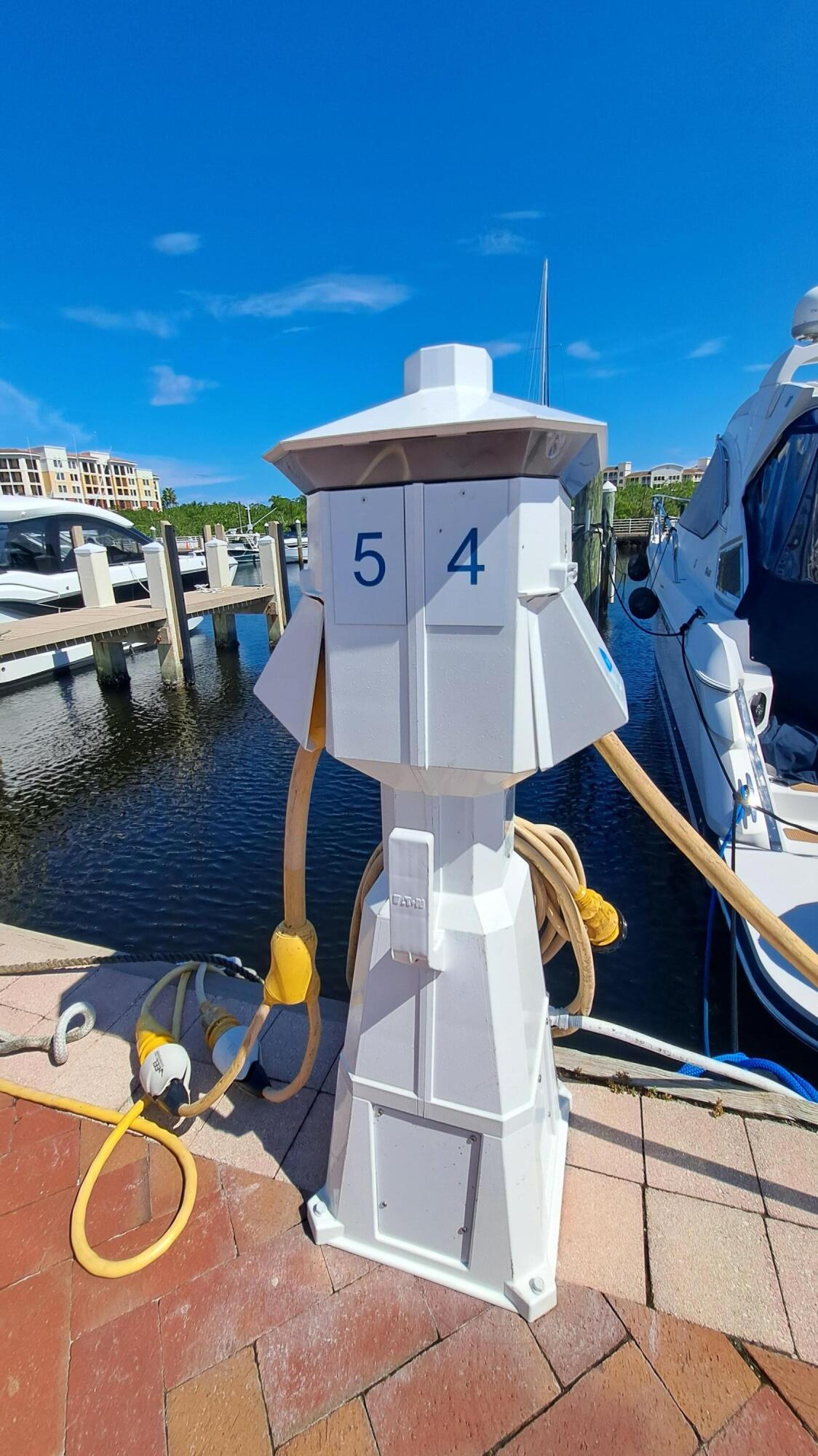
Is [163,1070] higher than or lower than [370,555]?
lower

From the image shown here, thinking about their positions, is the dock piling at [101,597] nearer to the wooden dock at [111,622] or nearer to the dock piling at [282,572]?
the wooden dock at [111,622]

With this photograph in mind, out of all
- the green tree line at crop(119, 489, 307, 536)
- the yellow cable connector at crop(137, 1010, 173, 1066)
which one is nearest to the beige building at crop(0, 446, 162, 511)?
the green tree line at crop(119, 489, 307, 536)

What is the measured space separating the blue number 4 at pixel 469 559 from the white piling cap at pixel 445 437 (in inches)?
6.7

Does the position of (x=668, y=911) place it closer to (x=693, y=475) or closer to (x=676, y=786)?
(x=676, y=786)

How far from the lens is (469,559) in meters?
1.85

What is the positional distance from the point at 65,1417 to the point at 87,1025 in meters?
1.95

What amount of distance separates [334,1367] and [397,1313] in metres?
0.26

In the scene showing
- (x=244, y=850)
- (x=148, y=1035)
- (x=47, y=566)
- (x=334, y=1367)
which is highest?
(x=47, y=566)

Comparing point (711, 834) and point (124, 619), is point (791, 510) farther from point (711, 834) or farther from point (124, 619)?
point (124, 619)

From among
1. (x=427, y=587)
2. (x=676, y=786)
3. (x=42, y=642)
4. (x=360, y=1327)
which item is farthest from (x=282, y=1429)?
(x=42, y=642)

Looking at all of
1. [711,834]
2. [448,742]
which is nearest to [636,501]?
[711,834]

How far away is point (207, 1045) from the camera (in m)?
3.69

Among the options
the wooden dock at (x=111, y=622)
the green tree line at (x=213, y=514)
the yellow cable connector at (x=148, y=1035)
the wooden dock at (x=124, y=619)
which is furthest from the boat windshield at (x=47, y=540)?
the green tree line at (x=213, y=514)

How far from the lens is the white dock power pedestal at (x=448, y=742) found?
184 centimetres
